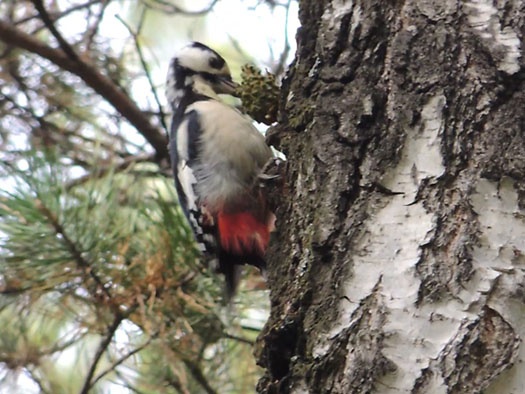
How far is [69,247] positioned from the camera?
1.56m

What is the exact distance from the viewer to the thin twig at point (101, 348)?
1.56 metres

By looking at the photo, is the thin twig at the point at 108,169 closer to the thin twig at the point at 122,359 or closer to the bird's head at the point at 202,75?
the bird's head at the point at 202,75

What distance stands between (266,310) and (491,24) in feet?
2.80

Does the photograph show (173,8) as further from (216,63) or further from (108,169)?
(108,169)

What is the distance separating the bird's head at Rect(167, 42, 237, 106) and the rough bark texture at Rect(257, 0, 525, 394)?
85 cm

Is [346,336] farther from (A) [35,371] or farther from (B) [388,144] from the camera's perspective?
(A) [35,371]

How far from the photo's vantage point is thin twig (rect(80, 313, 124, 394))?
156 cm

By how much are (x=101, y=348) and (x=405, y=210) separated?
776 mm

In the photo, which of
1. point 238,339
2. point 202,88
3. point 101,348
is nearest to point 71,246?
point 101,348

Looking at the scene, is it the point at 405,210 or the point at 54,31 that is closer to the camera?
Answer: the point at 405,210

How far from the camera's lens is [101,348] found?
1562 mm

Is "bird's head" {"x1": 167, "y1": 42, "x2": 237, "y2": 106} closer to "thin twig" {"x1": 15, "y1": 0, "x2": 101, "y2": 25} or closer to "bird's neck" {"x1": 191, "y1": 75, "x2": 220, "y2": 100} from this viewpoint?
"bird's neck" {"x1": 191, "y1": 75, "x2": 220, "y2": 100}

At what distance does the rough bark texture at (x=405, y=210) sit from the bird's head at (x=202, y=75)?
33.6 inches

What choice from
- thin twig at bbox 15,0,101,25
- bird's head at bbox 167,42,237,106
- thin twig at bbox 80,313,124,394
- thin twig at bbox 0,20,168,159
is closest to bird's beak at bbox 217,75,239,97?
bird's head at bbox 167,42,237,106
